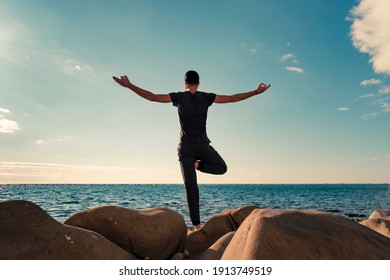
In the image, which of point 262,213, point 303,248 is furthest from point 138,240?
point 303,248

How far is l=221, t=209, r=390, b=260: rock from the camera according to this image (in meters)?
3.11

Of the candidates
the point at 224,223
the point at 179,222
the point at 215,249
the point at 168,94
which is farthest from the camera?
the point at 224,223

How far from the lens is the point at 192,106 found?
18.6 feet

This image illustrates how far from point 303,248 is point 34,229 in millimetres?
3449

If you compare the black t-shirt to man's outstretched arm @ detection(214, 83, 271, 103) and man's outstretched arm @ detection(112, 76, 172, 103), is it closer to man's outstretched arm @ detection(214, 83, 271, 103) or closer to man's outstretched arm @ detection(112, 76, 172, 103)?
man's outstretched arm @ detection(214, 83, 271, 103)

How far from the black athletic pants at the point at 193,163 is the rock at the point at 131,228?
1126mm

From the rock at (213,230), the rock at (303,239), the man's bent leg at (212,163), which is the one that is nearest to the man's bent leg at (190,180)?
the man's bent leg at (212,163)

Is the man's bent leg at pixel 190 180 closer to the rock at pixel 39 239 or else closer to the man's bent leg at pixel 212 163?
the man's bent leg at pixel 212 163

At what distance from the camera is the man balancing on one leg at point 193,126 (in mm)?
5664

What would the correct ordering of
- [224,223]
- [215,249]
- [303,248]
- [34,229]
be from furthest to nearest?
[224,223], [215,249], [34,229], [303,248]

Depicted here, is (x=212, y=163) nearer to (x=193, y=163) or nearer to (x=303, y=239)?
(x=193, y=163)

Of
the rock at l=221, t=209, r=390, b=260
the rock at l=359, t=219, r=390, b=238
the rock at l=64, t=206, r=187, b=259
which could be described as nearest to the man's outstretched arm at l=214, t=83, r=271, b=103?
the rock at l=221, t=209, r=390, b=260
